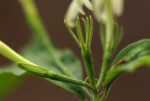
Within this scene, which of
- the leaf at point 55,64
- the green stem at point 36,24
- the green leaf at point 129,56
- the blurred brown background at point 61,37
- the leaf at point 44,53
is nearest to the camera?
the green leaf at point 129,56

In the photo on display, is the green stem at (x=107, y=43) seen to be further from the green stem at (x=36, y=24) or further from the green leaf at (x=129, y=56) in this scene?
the green stem at (x=36, y=24)

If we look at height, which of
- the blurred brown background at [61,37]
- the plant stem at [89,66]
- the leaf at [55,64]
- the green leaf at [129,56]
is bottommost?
the blurred brown background at [61,37]

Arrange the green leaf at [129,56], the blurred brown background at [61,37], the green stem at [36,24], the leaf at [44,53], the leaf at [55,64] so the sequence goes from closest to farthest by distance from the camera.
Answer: the green leaf at [129,56] < the leaf at [55,64] < the leaf at [44,53] < the green stem at [36,24] < the blurred brown background at [61,37]

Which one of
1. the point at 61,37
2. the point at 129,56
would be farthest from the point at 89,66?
the point at 61,37

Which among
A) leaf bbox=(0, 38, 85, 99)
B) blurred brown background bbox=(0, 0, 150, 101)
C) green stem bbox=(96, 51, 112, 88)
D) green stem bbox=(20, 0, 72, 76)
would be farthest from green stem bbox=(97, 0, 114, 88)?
blurred brown background bbox=(0, 0, 150, 101)

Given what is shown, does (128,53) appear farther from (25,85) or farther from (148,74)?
(25,85)

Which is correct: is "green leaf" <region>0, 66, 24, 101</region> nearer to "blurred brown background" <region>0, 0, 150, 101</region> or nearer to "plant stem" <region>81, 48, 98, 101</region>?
"plant stem" <region>81, 48, 98, 101</region>

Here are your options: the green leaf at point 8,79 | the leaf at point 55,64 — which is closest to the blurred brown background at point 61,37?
the leaf at point 55,64

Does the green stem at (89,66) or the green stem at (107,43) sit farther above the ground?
the green stem at (89,66)
